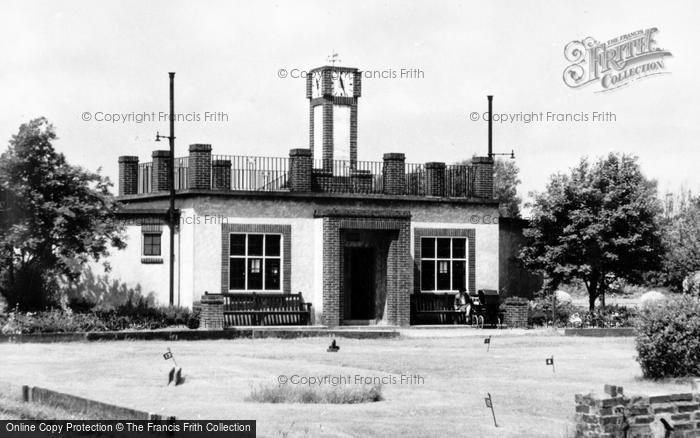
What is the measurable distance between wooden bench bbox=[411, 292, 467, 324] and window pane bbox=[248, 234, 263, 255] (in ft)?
16.2

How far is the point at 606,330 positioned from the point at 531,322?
9.60 ft

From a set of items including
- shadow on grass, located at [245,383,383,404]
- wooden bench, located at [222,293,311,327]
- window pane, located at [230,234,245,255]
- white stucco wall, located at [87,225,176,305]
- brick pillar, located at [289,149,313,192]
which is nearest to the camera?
shadow on grass, located at [245,383,383,404]

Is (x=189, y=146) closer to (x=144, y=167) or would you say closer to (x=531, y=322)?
(x=144, y=167)

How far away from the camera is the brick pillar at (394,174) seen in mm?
35938

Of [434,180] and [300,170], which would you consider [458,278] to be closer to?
[434,180]

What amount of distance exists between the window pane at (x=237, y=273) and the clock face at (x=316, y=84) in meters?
6.80

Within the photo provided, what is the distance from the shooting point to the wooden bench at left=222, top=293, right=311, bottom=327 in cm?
3244

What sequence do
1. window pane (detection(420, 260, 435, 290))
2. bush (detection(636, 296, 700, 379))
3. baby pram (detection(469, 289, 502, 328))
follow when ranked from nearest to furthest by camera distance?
bush (detection(636, 296, 700, 379)), baby pram (detection(469, 289, 502, 328)), window pane (detection(420, 260, 435, 290))

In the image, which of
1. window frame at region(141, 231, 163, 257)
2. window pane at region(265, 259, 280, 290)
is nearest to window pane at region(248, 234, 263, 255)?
window pane at region(265, 259, 280, 290)

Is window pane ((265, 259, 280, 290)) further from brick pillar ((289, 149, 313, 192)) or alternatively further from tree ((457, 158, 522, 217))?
tree ((457, 158, 522, 217))

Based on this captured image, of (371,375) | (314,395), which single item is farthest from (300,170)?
(314,395)

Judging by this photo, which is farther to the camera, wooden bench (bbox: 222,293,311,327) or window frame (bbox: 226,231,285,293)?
window frame (bbox: 226,231,285,293)

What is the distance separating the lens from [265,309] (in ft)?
108

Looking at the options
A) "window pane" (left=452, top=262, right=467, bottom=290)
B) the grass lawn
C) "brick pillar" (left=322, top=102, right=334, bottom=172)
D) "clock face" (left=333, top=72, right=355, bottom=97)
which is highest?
"clock face" (left=333, top=72, right=355, bottom=97)
